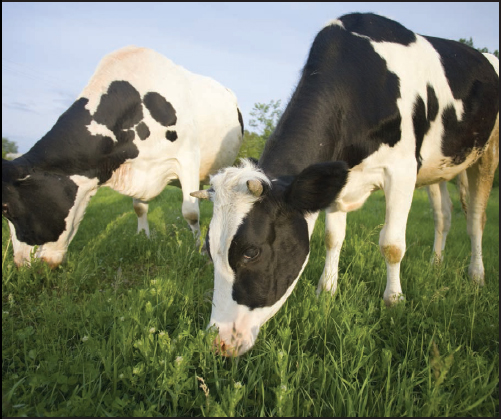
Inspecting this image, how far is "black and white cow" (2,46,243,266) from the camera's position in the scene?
4172 mm

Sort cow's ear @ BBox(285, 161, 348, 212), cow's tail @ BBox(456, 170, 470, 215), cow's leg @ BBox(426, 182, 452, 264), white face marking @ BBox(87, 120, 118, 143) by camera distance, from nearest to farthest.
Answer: cow's ear @ BBox(285, 161, 348, 212), white face marking @ BBox(87, 120, 118, 143), cow's tail @ BBox(456, 170, 470, 215), cow's leg @ BBox(426, 182, 452, 264)

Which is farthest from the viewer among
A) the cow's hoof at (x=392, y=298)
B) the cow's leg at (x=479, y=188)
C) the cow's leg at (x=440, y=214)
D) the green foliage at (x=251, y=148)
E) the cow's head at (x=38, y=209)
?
the green foliage at (x=251, y=148)

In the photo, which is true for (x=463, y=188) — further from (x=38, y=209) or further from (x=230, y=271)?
(x=38, y=209)

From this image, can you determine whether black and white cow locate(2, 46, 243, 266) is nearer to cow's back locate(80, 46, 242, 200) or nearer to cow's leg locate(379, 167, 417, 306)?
cow's back locate(80, 46, 242, 200)

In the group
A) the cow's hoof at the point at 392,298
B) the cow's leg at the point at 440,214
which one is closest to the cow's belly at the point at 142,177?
the cow's hoof at the point at 392,298

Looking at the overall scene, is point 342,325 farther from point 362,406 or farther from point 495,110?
point 495,110

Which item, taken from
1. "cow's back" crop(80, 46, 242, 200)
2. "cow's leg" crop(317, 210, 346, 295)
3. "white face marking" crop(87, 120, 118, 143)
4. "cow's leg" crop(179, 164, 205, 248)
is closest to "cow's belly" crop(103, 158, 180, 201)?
"cow's back" crop(80, 46, 242, 200)

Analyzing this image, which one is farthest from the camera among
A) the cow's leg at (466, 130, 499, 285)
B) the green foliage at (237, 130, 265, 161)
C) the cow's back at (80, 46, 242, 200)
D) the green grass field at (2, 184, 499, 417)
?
the green foliage at (237, 130, 265, 161)

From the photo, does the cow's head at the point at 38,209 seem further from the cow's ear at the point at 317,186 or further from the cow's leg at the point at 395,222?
the cow's leg at the point at 395,222

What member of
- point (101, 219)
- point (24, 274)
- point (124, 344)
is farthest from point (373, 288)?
point (101, 219)

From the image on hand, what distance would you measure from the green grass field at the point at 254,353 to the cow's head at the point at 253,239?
0.18 m

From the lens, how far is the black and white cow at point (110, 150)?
417 cm

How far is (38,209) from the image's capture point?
4180 millimetres

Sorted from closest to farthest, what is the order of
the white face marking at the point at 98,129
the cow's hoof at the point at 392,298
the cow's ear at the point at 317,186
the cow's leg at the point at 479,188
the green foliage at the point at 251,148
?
the cow's ear at the point at 317,186, the cow's hoof at the point at 392,298, the white face marking at the point at 98,129, the cow's leg at the point at 479,188, the green foliage at the point at 251,148
